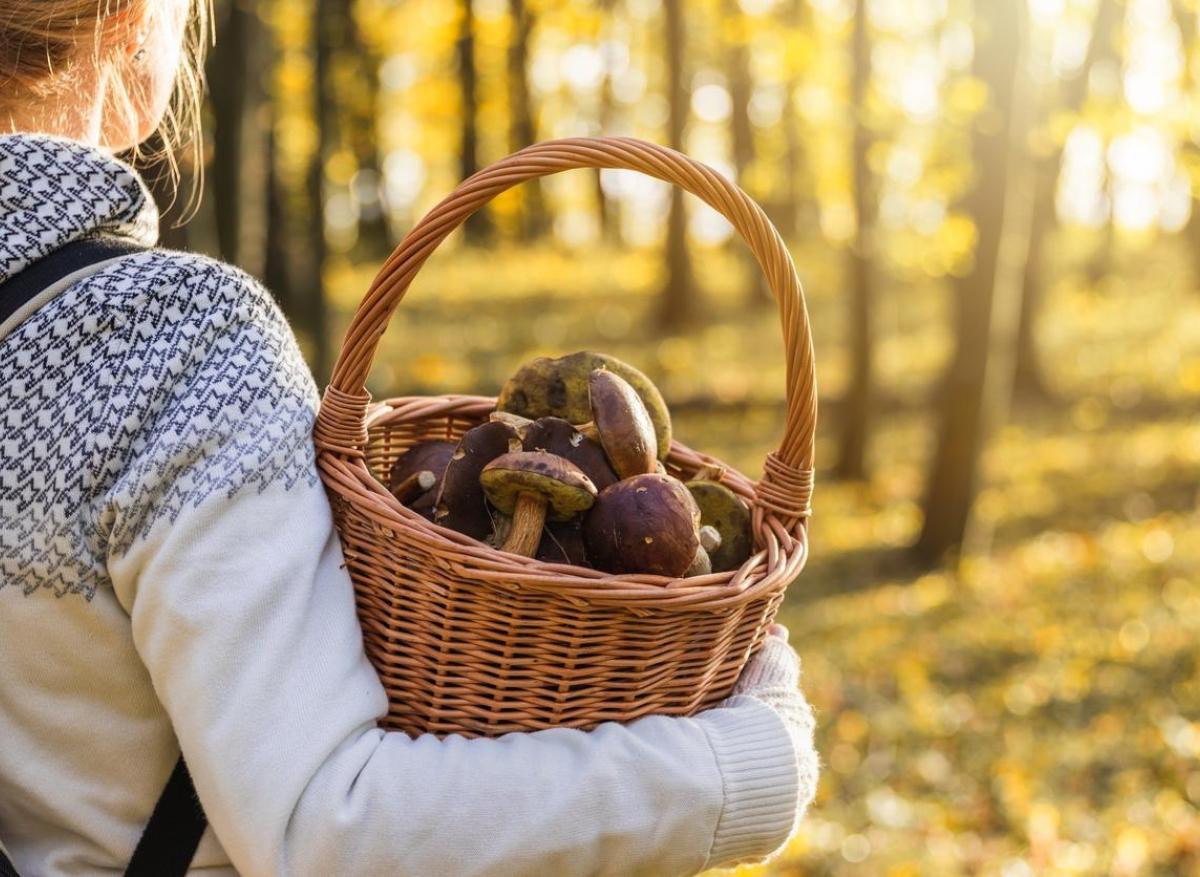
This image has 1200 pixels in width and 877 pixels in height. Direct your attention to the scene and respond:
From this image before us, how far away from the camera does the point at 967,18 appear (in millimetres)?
7816

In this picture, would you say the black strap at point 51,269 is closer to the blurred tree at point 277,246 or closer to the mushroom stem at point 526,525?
the mushroom stem at point 526,525

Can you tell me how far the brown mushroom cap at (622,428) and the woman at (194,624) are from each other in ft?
1.34

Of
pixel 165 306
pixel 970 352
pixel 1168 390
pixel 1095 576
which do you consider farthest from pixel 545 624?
pixel 1168 390

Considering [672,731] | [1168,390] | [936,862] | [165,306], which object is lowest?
[1168,390]

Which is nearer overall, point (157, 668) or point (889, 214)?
point (157, 668)

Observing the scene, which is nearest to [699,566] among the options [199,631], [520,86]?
[199,631]

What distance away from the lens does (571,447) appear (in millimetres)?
1655

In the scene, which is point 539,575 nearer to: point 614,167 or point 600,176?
point 614,167

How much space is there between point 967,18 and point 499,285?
8.90 m

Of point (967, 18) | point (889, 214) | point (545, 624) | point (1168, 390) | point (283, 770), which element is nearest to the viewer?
point (283, 770)

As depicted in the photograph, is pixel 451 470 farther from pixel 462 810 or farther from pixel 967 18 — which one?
pixel 967 18

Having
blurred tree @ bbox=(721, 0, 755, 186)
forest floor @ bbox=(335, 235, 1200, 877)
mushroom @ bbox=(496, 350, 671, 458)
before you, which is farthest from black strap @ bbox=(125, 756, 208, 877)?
blurred tree @ bbox=(721, 0, 755, 186)

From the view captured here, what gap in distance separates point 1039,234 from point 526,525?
1339 cm

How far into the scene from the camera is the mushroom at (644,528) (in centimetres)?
148
